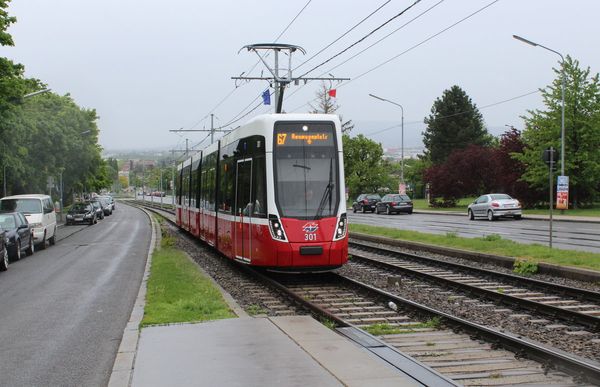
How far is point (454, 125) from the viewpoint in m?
91.7

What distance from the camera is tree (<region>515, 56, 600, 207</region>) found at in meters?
40.0

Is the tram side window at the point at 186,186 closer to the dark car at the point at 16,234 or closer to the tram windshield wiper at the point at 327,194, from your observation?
the dark car at the point at 16,234

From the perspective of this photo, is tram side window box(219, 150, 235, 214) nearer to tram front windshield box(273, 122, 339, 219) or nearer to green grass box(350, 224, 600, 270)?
tram front windshield box(273, 122, 339, 219)

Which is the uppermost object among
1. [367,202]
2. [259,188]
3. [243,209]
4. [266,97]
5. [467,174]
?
[266,97]

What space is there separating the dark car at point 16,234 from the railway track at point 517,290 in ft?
33.9

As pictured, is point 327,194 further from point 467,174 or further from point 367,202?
point 367,202

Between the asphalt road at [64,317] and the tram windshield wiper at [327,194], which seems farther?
the tram windshield wiper at [327,194]

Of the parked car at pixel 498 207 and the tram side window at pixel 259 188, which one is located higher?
→ the tram side window at pixel 259 188

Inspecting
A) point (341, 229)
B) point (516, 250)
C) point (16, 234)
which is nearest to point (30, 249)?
point (16, 234)

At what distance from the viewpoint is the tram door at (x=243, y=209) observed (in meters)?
13.5

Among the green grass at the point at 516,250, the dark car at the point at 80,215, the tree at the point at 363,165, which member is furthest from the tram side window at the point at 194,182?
the tree at the point at 363,165

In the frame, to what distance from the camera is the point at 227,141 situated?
53.3 ft

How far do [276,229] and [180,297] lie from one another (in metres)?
2.48

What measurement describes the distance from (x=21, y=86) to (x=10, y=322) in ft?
74.8
